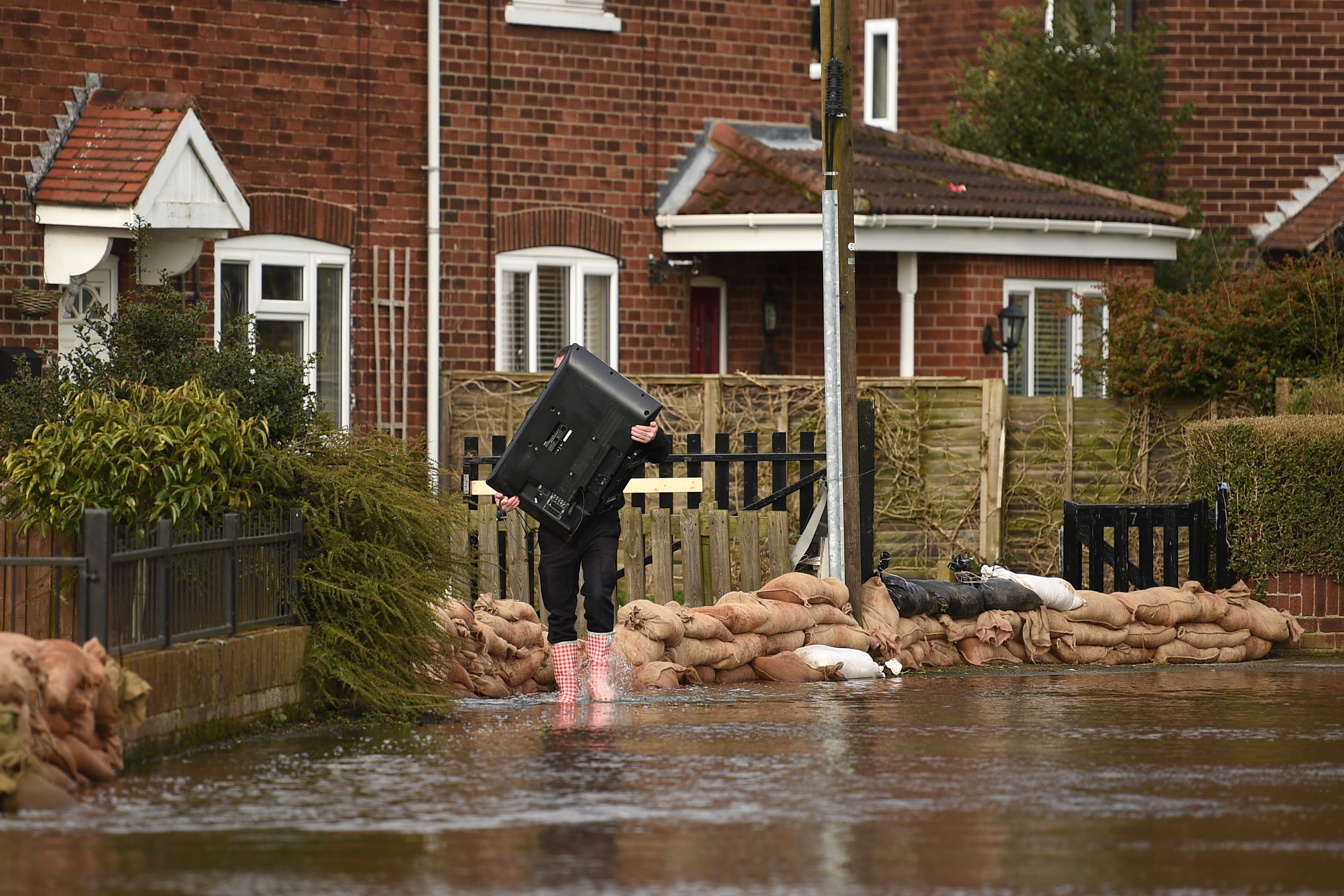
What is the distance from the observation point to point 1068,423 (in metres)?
18.3

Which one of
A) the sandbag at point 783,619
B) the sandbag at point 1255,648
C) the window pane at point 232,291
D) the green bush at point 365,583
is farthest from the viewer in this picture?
the window pane at point 232,291

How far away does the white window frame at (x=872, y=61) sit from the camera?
26.1 meters

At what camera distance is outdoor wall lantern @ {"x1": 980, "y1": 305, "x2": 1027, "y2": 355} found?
66.7ft

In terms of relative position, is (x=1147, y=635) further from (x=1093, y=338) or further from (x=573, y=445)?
(x=1093, y=338)

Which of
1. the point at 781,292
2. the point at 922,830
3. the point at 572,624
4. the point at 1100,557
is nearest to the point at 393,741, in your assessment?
the point at 572,624

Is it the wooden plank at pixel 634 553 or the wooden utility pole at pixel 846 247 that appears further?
the wooden utility pole at pixel 846 247

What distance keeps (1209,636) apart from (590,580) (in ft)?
17.0

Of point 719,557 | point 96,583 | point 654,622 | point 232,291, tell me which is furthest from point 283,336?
point 96,583

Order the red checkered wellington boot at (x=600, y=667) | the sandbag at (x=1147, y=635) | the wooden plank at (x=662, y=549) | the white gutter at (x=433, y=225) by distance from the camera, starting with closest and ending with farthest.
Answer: the red checkered wellington boot at (x=600, y=667) → the wooden plank at (x=662, y=549) → the sandbag at (x=1147, y=635) → the white gutter at (x=433, y=225)

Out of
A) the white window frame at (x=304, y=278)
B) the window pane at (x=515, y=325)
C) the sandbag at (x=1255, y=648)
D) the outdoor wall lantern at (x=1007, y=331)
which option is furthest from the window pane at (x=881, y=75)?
the sandbag at (x=1255, y=648)

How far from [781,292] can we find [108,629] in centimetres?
1342

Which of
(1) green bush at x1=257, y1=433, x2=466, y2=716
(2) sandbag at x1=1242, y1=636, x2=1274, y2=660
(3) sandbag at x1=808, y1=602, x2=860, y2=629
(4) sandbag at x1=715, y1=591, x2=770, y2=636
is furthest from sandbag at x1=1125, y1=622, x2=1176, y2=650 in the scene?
(1) green bush at x1=257, y1=433, x2=466, y2=716

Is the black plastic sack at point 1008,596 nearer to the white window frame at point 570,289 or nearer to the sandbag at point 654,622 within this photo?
the sandbag at point 654,622

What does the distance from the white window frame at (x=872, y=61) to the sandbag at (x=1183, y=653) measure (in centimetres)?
1284
